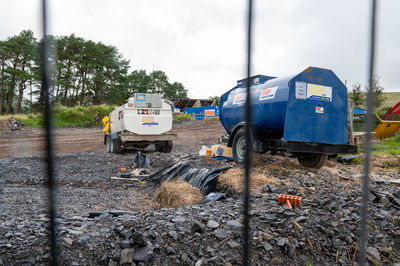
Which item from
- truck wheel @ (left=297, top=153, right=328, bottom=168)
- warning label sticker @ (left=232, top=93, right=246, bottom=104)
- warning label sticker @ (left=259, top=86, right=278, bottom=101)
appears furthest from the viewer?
warning label sticker @ (left=232, top=93, right=246, bottom=104)

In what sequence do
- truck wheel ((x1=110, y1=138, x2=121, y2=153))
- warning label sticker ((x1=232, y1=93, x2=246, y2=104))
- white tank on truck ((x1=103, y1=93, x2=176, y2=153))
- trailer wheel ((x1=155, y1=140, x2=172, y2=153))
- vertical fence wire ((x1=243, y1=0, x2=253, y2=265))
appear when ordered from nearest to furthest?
vertical fence wire ((x1=243, y1=0, x2=253, y2=265)) → warning label sticker ((x1=232, y1=93, x2=246, y2=104)) → white tank on truck ((x1=103, y1=93, x2=176, y2=153)) → truck wheel ((x1=110, y1=138, x2=121, y2=153)) → trailer wheel ((x1=155, y1=140, x2=172, y2=153))

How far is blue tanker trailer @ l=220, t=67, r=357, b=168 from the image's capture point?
5.77 meters

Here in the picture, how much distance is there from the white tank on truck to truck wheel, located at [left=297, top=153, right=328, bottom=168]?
5282 mm

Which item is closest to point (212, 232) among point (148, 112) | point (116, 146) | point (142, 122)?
point (142, 122)

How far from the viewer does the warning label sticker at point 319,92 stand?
5.93m

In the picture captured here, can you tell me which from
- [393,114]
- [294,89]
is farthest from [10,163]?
[393,114]

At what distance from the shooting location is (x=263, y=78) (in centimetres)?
715

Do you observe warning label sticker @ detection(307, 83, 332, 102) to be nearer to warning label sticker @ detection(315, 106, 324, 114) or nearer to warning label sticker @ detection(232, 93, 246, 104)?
warning label sticker @ detection(315, 106, 324, 114)

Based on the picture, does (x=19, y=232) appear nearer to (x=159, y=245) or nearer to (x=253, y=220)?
(x=159, y=245)

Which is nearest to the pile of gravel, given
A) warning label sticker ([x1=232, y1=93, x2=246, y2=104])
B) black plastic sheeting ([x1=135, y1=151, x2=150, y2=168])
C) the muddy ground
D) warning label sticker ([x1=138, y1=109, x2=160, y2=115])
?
the muddy ground

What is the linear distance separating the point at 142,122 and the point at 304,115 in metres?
6.22

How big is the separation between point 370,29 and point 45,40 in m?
1.13

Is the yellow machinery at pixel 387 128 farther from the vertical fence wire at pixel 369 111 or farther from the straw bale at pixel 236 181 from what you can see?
the vertical fence wire at pixel 369 111

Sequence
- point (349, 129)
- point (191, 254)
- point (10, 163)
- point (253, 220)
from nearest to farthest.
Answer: point (191, 254) < point (253, 220) < point (349, 129) < point (10, 163)
